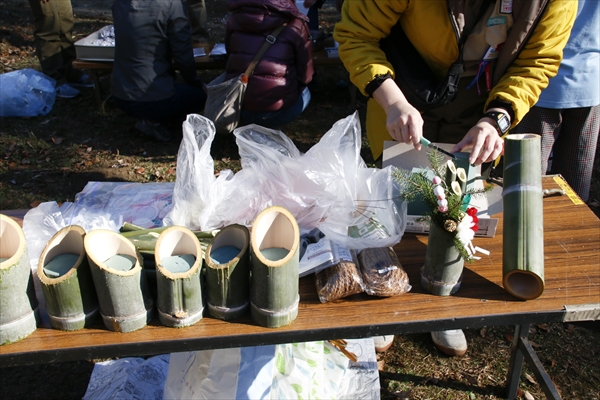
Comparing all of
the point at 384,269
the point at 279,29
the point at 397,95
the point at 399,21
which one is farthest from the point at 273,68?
the point at 384,269

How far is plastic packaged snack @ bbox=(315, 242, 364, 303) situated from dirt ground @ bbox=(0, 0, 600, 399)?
102cm

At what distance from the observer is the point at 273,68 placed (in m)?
3.63

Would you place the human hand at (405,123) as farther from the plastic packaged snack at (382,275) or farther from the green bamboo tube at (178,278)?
the green bamboo tube at (178,278)

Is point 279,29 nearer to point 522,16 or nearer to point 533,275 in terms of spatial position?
point 522,16

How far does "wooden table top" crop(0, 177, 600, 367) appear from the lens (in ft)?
Answer: 3.96

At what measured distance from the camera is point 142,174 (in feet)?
12.8

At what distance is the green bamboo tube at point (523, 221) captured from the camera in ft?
4.29

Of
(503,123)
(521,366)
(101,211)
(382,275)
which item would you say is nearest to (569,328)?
(521,366)

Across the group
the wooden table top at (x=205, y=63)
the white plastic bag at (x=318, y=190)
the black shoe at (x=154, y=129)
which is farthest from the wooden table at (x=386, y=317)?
the wooden table top at (x=205, y=63)

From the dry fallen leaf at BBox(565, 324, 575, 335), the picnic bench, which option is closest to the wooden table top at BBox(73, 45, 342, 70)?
the picnic bench

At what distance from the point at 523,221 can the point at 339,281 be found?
51cm

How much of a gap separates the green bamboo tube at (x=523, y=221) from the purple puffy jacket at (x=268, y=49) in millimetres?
2463

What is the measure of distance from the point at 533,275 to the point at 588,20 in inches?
56.8

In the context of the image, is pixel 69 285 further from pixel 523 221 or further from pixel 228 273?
pixel 523 221
